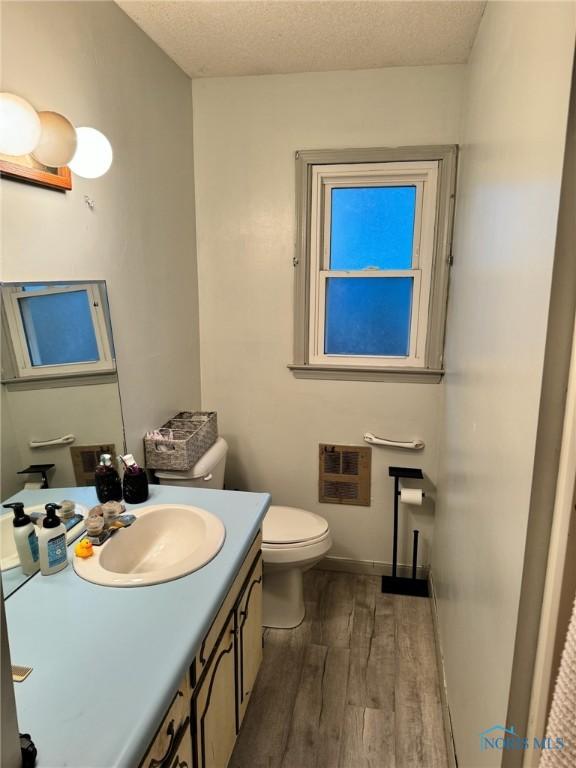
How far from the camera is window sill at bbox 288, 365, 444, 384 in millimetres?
2357

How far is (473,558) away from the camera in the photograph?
4.65 ft

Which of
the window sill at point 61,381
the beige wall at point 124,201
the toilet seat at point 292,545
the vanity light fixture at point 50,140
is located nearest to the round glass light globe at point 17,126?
the vanity light fixture at point 50,140

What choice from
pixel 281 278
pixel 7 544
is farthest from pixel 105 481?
pixel 281 278

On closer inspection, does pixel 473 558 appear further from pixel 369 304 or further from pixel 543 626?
pixel 369 304

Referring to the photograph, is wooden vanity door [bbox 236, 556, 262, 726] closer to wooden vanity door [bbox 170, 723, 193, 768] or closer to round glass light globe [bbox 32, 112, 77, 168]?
wooden vanity door [bbox 170, 723, 193, 768]

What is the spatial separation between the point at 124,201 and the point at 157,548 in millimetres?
1235

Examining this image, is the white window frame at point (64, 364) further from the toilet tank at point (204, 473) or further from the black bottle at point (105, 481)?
the toilet tank at point (204, 473)

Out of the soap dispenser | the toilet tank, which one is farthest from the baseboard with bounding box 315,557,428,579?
the soap dispenser

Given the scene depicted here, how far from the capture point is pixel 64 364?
1.42 metres

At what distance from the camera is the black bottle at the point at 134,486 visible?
1.58 metres

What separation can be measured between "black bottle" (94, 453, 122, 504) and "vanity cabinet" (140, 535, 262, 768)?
1.59ft

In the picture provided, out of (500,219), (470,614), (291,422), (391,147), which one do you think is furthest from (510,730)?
(391,147)

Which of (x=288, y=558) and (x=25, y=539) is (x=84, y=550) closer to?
(x=25, y=539)

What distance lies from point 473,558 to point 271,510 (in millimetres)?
1140
